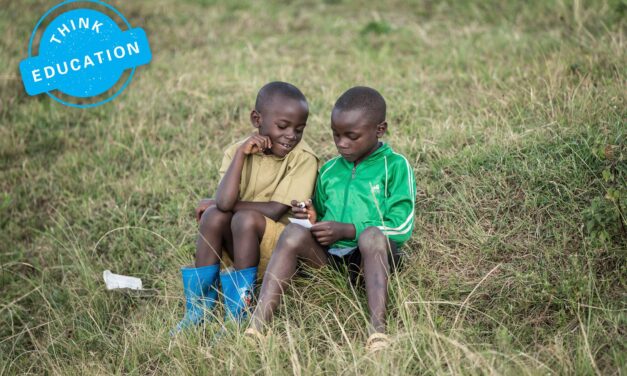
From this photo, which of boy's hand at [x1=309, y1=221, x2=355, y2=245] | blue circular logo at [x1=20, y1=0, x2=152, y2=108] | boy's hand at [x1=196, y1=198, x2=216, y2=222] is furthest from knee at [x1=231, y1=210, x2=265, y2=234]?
blue circular logo at [x1=20, y1=0, x2=152, y2=108]

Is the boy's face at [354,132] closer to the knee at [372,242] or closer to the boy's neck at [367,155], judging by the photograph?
the boy's neck at [367,155]

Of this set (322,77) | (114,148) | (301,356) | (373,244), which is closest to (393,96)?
(322,77)

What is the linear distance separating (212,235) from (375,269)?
95 cm

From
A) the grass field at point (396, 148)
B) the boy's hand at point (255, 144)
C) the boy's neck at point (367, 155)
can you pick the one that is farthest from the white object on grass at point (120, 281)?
the boy's neck at point (367, 155)

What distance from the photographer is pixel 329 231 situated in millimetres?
3324

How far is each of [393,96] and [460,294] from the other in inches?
103

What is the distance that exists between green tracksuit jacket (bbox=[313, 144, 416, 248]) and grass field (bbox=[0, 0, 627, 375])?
0.31m

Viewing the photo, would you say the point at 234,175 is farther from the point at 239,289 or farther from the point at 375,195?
the point at 375,195

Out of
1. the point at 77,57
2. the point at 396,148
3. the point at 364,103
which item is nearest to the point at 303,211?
the point at 364,103

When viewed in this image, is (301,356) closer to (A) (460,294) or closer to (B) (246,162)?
(A) (460,294)

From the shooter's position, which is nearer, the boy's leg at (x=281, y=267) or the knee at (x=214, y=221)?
the boy's leg at (x=281, y=267)

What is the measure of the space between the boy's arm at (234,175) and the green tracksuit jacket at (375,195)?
17.0 inches

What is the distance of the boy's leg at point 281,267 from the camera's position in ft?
10.7

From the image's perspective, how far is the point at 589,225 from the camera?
3359 millimetres
